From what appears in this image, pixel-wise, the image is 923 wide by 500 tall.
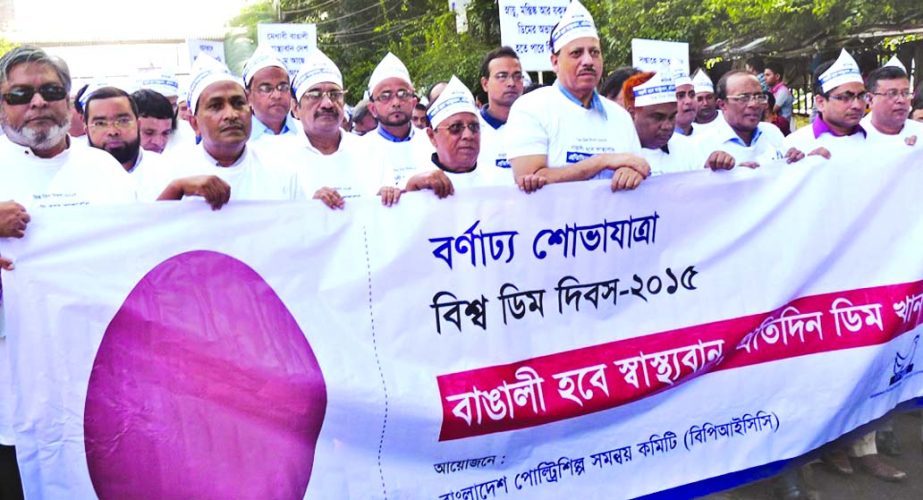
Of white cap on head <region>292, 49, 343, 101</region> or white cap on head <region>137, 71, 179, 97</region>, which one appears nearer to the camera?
white cap on head <region>292, 49, 343, 101</region>

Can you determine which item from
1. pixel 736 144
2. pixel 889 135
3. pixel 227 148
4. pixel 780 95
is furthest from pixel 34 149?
pixel 780 95

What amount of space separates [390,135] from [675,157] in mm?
1753

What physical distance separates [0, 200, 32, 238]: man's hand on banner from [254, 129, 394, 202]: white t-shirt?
143 cm

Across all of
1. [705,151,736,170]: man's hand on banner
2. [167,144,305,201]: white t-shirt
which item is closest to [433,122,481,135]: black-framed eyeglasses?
[167,144,305,201]: white t-shirt

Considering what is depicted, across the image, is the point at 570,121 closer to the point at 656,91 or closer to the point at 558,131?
the point at 558,131

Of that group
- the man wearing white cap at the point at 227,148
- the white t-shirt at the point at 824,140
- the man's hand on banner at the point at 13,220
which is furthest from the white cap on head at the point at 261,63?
the white t-shirt at the point at 824,140

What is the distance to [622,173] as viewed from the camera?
3908 millimetres

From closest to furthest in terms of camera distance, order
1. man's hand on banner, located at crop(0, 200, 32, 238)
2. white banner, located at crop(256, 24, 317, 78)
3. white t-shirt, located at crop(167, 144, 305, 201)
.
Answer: man's hand on banner, located at crop(0, 200, 32, 238)
white t-shirt, located at crop(167, 144, 305, 201)
white banner, located at crop(256, 24, 317, 78)

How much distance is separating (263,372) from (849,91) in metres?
3.70

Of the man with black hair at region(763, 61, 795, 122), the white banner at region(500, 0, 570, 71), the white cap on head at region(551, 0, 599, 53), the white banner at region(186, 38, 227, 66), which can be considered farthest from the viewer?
the man with black hair at region(763, 61, 795, 122)

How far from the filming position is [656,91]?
4.50 m

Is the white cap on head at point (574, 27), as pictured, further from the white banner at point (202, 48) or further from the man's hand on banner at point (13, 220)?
the white banner at point (202, 48)

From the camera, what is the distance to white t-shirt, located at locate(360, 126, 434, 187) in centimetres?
504

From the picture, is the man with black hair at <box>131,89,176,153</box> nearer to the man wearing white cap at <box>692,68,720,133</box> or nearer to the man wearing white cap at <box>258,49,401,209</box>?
Result: the man wearing white cap at <box>258,49,401,209</box>
